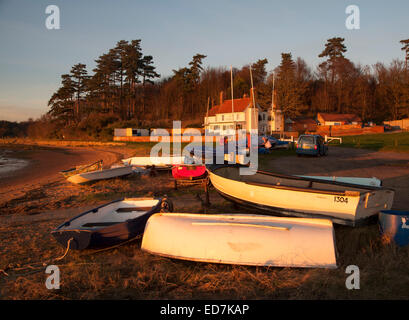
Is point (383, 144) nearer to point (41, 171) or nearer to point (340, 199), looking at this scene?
point (340, 199)

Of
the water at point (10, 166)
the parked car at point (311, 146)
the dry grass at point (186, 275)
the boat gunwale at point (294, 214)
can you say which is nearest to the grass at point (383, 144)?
the parked car at point (311, 146)

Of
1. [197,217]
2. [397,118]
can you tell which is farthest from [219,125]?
[197,217]

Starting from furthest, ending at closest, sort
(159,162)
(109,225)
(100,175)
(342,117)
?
(342,117)
(159,162)
(100,175)
(109,225)

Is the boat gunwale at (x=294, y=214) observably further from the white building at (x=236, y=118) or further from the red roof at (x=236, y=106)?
the red roof at (x=236, y=106)

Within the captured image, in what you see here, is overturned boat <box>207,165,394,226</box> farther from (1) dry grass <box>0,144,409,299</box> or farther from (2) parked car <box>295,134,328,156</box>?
(2) parked car <box>295,134,328,156</box>

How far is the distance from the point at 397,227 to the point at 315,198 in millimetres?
1802

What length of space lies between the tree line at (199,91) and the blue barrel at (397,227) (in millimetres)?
47722

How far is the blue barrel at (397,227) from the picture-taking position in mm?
6020

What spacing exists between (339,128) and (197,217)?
5673 centimetres

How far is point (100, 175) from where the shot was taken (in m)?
14.7

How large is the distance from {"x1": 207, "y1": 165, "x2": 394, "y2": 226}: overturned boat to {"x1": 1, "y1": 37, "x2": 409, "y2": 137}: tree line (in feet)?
151

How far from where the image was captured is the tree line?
6022 centimetres

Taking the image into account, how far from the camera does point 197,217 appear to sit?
651 centimetres

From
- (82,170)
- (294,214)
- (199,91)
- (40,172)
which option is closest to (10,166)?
(40,172)
